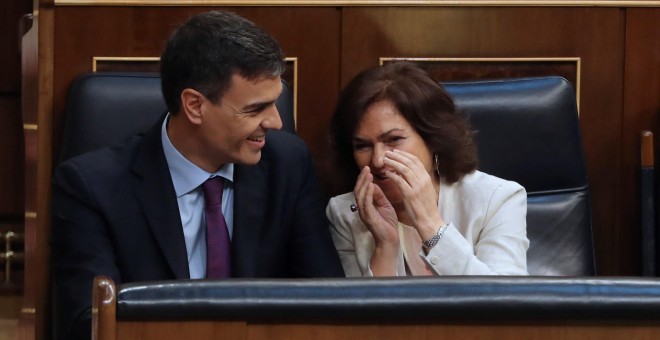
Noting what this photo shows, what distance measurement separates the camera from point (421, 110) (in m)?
1.93

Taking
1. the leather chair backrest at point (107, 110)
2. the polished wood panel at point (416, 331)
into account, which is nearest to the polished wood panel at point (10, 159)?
the leather chair backrest at point (107, 110)

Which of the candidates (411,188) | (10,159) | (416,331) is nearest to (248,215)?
(411,188)

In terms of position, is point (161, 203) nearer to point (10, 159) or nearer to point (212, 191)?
point (212, 191)

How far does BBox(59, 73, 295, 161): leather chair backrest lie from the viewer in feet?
6.21

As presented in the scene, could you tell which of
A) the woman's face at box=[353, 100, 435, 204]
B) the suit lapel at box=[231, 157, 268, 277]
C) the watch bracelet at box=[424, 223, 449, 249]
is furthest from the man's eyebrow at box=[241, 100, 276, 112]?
the watch bracelet at box=[424, 223, 449, 249]

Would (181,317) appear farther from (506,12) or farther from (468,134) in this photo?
(506,12)

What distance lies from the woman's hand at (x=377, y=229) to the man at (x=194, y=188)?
0.29 ft

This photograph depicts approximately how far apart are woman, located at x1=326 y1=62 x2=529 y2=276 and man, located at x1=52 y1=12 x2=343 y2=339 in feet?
0.41

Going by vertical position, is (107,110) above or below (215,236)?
above

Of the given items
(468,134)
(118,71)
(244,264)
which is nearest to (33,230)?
(118,71)

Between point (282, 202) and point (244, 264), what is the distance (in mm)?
132

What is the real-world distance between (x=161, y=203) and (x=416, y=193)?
431 mm

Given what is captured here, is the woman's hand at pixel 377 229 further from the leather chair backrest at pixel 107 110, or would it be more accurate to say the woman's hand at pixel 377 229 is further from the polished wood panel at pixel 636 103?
the polished wood panel at pixel 636 103

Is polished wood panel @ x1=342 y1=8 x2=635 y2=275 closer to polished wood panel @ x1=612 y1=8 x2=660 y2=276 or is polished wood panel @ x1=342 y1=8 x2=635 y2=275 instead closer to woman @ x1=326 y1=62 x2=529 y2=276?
polished wood panel @ x1=612 y1=8 x2=660 y2=276
